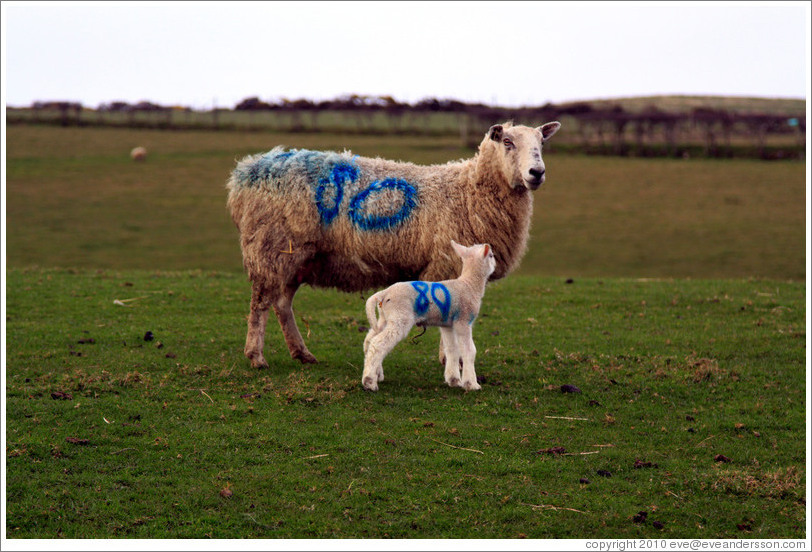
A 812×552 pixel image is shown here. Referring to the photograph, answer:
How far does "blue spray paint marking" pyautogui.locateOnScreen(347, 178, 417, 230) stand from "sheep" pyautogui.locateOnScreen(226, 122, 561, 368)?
1 centimetres

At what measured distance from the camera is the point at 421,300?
8.03 m

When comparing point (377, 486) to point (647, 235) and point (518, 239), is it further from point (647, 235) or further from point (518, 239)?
point (647, 235)

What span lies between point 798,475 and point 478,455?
2549mm

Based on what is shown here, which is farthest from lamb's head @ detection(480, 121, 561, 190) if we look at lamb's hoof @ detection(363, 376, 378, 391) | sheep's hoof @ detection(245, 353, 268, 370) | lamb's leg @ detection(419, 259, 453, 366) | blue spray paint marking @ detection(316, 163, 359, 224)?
sheep's hoof @ detection(245, 353, 268, 370)

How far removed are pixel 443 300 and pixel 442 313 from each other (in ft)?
0.43

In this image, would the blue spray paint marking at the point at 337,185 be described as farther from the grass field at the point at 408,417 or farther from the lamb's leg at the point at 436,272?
the grass field at the point at 408,417

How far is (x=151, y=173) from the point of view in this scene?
46.8m

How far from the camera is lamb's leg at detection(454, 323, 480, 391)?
27.0 ft

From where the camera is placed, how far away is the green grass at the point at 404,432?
19.0 ft

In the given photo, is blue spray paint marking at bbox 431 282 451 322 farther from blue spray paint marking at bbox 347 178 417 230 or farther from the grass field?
blue spray paint marking at bbox 347 178 417 230

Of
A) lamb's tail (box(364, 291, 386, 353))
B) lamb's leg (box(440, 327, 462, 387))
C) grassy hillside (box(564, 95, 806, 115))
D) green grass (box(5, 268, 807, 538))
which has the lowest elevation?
green grass (box(5, 268, 807, 538))

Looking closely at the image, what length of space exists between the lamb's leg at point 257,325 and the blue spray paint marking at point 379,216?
1.35 m

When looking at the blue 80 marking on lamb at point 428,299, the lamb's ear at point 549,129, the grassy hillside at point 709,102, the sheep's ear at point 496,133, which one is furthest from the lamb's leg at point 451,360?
the grassy hillside at point 709,102

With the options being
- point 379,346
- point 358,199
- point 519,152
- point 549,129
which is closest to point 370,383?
point 379,346
